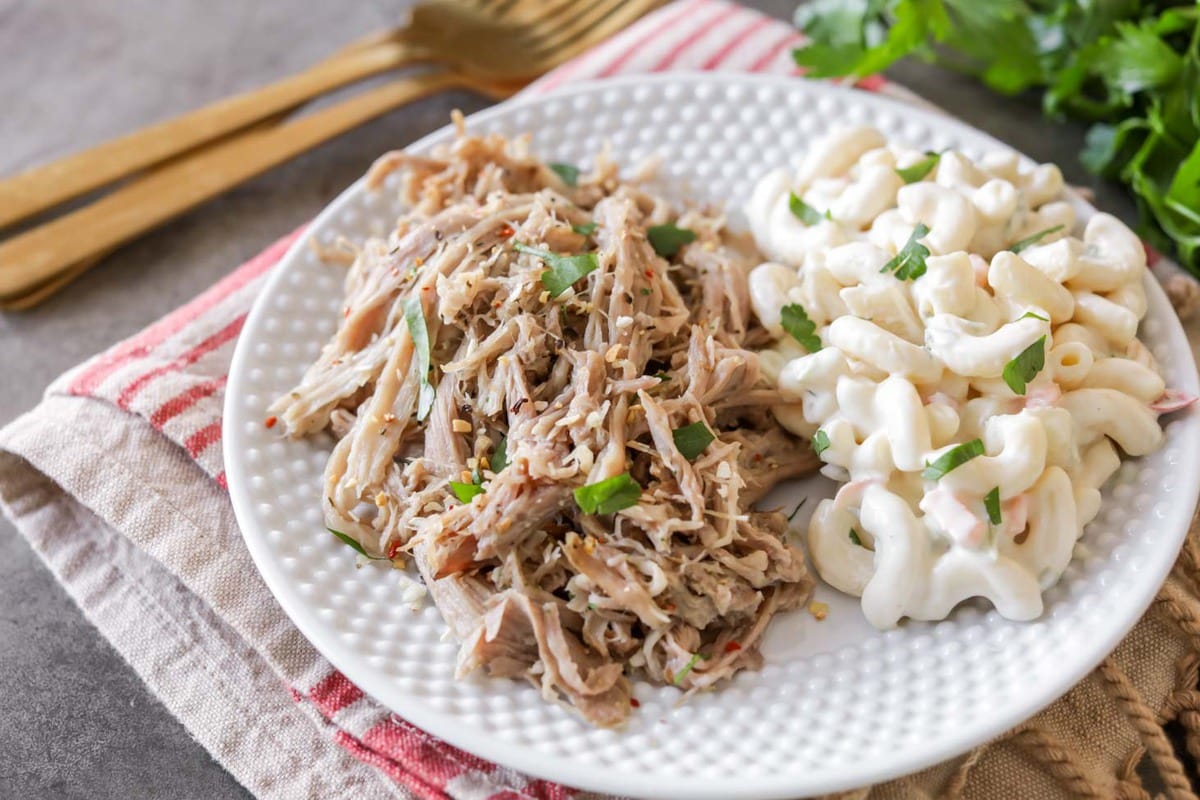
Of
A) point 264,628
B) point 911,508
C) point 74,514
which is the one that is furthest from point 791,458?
point 74,514

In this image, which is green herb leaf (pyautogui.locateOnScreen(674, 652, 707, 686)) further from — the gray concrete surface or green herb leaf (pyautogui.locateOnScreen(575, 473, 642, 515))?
the gray concrete surface

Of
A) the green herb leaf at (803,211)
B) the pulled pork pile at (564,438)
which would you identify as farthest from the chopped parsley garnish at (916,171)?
the pulled pork pile at (564,438)

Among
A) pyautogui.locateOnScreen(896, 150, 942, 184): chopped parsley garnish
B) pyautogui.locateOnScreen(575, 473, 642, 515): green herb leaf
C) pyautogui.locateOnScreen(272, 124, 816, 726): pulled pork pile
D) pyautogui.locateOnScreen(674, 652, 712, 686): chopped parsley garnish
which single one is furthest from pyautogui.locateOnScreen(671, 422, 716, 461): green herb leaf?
pyautogui.locateOnScreen(896, 150, 942, 184): chopped parsley garnish

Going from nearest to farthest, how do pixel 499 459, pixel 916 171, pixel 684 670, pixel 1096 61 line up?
1. pixel 684 670
2. pixel 499 459
3. pixel 916 171
4. pixel 1096 61

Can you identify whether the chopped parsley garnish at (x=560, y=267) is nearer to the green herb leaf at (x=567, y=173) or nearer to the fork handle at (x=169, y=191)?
the green herb leaf at (x=567, y=173)

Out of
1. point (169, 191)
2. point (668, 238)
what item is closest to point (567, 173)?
point (668, 238)

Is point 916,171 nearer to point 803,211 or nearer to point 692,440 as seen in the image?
point 803,211
